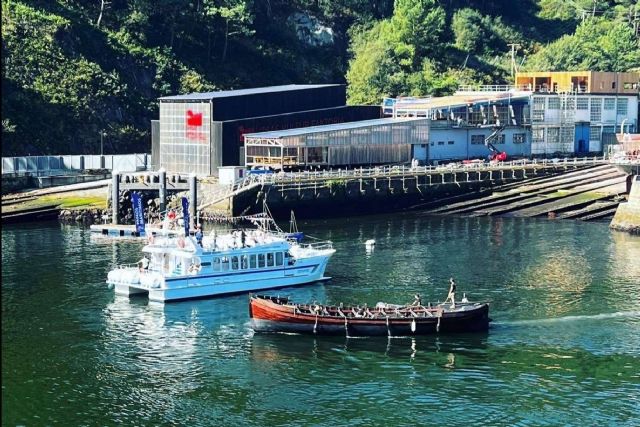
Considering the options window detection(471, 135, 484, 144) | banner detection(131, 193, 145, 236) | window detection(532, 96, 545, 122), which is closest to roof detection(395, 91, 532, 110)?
window detection(532, 96, 545, 122)

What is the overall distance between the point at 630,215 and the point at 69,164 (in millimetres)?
64003

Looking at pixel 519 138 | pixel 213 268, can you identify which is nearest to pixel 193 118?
pixel 519 138

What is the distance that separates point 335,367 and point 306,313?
660cm

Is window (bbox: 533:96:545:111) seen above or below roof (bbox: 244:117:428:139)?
above

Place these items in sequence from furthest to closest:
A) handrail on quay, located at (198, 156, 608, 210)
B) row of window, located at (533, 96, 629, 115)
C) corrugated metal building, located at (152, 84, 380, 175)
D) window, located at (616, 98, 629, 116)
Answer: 1. window, located at (616, 98, 629, 116)
2. row of window, located at (533, 96, 629, 115)
3. corrugated metal building, located at (152, 84, 380, 175)
4. handrail on quay, located at (198, 156, 608, 210)

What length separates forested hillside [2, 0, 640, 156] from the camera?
12962 centimetres

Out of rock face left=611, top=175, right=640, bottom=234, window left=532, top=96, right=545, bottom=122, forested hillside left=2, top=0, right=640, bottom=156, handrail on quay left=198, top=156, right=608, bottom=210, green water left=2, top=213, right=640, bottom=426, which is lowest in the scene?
green water left=2, top=213, right=640, bottom=426

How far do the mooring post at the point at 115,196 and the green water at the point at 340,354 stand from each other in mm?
19373

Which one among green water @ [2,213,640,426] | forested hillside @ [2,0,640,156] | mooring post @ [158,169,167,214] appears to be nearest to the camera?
green water @ [2,213,640,426]

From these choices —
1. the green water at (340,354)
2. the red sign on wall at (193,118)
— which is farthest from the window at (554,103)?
the green water at (340,354)

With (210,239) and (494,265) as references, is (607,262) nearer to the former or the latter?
(494,265)

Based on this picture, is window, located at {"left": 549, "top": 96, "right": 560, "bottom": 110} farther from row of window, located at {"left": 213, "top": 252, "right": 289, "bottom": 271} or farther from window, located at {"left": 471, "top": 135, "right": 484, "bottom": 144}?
row of window, located at {"left": 213, "top": 252, "right": 289, "bottom": 271}

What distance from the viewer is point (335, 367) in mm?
50469

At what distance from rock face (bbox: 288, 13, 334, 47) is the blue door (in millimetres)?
48929
